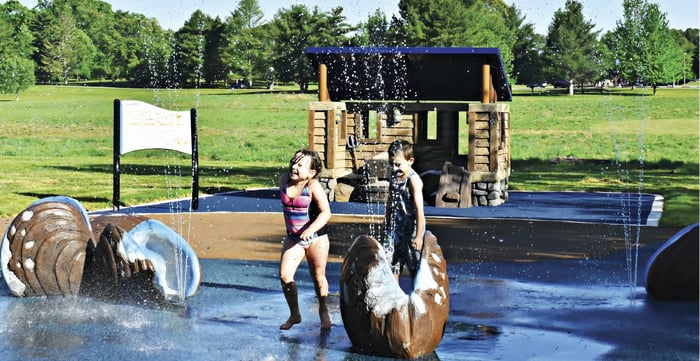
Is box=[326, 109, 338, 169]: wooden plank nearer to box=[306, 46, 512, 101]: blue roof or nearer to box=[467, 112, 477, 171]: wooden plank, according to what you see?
box=[306, 46, 512, 101]: blue roof

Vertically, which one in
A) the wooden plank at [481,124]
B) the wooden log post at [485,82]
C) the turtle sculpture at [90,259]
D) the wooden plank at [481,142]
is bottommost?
the turtle sculpture at [90,259]

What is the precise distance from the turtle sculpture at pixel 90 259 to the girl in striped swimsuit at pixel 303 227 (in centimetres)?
146

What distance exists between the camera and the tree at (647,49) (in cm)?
4774

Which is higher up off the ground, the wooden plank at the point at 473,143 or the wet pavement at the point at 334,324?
the wooden plank at the point at 473,143

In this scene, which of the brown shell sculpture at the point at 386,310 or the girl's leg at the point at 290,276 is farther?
the girl's leg at the point at 290,276

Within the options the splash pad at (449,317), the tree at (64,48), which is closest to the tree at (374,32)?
the tree at (64,48)

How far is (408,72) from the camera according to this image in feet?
68.3

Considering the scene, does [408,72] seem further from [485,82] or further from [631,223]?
[631,223]

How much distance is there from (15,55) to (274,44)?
14290mm

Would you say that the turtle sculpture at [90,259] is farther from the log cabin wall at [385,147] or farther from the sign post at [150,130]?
the log cabin wall at [385,147]

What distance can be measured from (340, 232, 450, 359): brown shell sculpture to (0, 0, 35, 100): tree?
53122mm

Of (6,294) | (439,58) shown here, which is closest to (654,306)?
(6,294)

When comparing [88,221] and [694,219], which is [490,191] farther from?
[88,221]

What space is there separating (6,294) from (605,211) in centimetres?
1085
